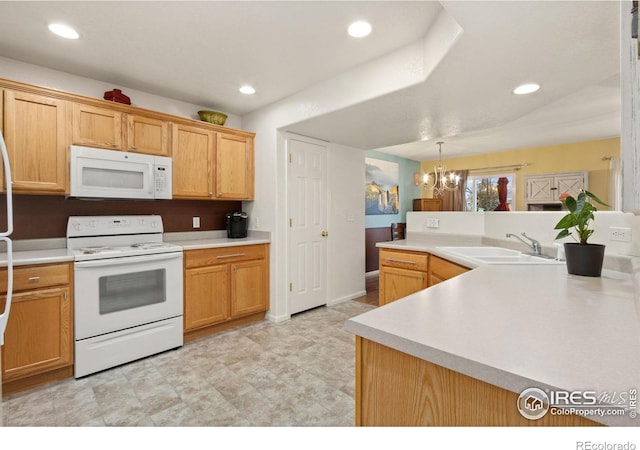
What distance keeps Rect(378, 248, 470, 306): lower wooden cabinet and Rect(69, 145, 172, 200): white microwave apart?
7.04 feet

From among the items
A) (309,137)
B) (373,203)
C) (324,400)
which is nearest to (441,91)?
(309,137)

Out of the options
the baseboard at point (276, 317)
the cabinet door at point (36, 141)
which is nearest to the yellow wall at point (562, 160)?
the baseboard at point (276, 317)

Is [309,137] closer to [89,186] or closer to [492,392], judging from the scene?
[89,186]

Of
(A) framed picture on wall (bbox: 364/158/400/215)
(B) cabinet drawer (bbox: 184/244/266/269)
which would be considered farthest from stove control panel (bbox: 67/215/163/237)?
(A) framed picture on wall (bbox: 364/158/400/215)

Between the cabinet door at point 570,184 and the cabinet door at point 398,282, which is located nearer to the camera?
the cabinet door at point 398,282

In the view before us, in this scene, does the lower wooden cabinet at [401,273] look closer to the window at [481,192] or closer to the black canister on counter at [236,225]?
the black canister on counter at [236,225]

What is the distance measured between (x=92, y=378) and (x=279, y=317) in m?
1.63

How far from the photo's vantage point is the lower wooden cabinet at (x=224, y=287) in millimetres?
2742

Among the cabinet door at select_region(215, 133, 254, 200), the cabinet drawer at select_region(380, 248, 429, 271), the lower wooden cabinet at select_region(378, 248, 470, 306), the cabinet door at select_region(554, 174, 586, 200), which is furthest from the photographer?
the cabinet door at select_region(554, 174, 586, 200)

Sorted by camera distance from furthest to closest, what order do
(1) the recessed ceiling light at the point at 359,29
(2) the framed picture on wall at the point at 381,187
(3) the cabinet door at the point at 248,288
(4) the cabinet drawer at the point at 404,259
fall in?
(2) the framed picture on wall at the point at 381,187 → (3) the cabinet door at the point at 248,288 → (4) the cabinet drawer at the point at 404,259 → (1) the recessed ceiling light at the point at 359,29

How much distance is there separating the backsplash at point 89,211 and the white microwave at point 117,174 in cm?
34

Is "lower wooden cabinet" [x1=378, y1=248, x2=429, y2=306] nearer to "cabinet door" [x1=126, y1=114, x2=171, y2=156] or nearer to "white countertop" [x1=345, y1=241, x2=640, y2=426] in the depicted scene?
"white countertop" [x1=345, y1=241, x2=640, y2=426]

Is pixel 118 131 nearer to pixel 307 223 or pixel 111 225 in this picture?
pixel 111 225

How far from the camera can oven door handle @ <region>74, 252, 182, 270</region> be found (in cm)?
214
